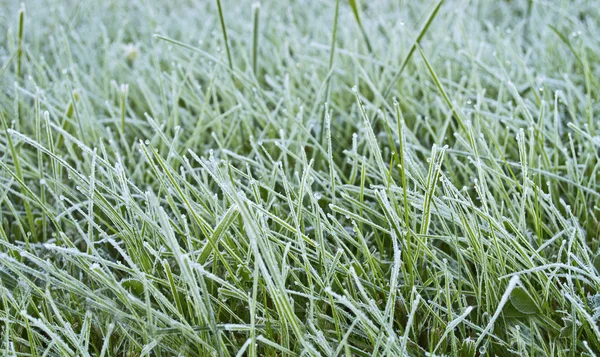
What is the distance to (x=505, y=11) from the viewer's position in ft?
6.20

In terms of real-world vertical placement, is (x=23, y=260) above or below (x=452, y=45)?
below

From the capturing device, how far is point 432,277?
2.63 ft

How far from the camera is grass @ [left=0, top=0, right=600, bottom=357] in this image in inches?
29.3

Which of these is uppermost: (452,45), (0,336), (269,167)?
(452,45)

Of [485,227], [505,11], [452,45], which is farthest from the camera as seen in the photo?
[505,11]

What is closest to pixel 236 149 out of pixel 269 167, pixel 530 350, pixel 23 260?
pixel 269 167

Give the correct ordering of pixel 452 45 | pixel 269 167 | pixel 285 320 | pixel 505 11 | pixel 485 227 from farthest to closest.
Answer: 1. pixel 505 11
2. pixel 452 45
3. pixel 269 167
4. pixel 485 227
5. pixel 285 320

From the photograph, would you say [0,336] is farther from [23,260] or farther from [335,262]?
[335,262]

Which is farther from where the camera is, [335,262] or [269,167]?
[269,167]

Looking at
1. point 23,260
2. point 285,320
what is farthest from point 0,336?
point 285,320

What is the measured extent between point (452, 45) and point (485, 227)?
0.86 m

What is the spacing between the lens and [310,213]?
86cm

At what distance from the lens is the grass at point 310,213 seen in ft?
2.44

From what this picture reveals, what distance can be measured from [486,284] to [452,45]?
98cm
